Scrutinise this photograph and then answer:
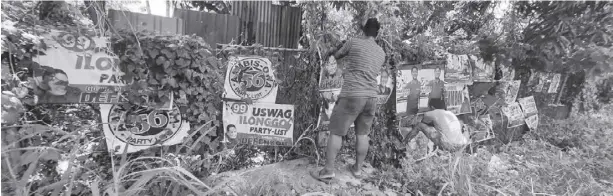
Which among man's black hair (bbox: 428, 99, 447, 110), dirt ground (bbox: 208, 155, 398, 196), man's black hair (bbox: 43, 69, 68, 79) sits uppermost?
man's black hair (bbox: 43, 69, 68, 79)

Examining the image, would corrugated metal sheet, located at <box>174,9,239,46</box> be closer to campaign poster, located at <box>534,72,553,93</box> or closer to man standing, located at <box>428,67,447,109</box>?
man standing, located at <box>428,67,447,109</box>

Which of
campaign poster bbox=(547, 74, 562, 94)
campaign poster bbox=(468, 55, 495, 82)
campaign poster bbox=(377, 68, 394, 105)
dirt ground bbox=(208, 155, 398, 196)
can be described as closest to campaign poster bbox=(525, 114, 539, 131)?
campaign poster bbox=(547, 74, 562, 94)

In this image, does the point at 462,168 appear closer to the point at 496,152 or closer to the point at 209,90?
the point at 496,152

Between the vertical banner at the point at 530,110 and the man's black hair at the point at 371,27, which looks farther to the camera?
the vertical banner at the point at 530,110

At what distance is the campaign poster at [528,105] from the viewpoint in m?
4.83

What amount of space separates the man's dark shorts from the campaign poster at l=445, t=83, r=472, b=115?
1664 mm

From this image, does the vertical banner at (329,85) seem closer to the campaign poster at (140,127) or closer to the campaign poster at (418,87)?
the campaign poster at (418,87)

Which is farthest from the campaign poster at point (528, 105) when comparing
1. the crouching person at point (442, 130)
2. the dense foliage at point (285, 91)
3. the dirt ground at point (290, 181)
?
the dirt ground at point (290, 181)

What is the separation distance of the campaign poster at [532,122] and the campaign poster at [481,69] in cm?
121

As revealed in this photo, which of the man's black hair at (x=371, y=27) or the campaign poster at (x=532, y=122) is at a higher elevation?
the man's black hair at (x=371, y=27)

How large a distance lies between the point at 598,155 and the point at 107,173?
6.00 metres

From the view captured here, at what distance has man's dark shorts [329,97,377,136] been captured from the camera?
2789 mm

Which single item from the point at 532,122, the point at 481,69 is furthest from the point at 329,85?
the point at 532,122

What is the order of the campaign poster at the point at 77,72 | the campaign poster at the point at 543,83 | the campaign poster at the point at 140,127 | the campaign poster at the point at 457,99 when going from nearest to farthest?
the campaign poster at the point at 77,72
the campaign poster at the point at 140,127
the campaign poster at the point at 457,99
the campaign poster at the point at 543,83
